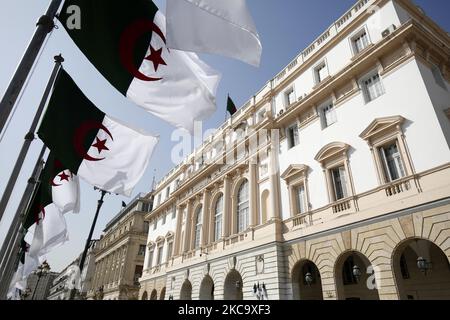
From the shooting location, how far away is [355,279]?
611 inches

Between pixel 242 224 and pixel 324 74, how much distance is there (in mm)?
12313

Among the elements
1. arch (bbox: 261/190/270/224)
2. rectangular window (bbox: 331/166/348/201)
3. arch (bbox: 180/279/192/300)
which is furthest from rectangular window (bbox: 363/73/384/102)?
arch (bbox: 180/279/192/300)

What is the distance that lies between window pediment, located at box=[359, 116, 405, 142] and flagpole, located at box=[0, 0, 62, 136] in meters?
13.4

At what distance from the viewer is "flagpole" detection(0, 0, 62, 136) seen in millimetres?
3574

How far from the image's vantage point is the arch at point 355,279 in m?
13.5

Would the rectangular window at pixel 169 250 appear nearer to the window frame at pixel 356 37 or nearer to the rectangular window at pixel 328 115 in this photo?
the rectangular window at pixel 328 115

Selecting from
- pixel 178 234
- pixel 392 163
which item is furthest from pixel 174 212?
pixel 392 163

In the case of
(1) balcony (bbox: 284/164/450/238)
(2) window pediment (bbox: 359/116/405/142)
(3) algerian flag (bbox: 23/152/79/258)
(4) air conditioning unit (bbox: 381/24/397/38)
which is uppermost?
(4) air conditioning unit (bbox: 381/24/397/38)

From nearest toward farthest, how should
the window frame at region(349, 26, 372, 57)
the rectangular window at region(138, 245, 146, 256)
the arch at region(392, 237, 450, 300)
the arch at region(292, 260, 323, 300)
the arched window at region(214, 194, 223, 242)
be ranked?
1. the arch at region(392, 237, 450, 300)
2. the window frame at region(349, 26, 372, 57)
3. the arch at region(292, 260, 323, 300)
4. the arched window at region(214, 194, 223, 242)
5. the rectangular window at region(138, 245, 146, 256)

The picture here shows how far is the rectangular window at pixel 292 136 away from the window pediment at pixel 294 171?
1945mm

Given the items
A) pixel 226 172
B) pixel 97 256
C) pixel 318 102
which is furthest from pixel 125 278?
pixel 318 102

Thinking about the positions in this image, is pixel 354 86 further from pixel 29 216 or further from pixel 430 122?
pixel 29 216

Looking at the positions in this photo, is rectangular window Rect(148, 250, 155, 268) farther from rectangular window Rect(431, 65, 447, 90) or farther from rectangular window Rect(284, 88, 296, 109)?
rectangular window Rect(431, 65, 447, 90)
